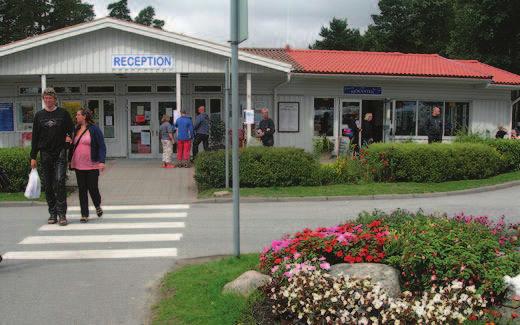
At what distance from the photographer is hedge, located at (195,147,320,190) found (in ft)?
47.2

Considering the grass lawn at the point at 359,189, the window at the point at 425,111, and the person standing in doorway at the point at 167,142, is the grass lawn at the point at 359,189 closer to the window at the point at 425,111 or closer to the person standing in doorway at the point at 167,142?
the person standing in doorway at the point at 167,142

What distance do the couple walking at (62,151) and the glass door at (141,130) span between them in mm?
12530

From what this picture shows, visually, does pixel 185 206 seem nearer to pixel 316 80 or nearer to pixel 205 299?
pixel 205 299

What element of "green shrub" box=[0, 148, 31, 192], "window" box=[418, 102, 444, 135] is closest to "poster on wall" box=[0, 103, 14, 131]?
"green shrub" box=[0, 148, 31, 192]

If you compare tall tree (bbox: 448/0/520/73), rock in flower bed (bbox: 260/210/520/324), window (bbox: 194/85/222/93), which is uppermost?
tall tree (bbox: 448/0/520/73)

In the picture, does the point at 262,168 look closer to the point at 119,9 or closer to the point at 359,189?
the point at 359,189

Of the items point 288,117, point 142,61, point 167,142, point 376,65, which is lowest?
point 167,142

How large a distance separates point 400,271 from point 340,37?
203 ft

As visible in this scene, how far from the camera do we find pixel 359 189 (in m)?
14.2

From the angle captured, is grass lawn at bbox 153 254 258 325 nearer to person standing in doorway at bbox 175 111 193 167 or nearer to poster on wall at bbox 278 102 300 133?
person standing in doorway at bbox 175 111 193 167

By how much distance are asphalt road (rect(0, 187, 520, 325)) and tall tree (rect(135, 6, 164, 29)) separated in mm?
60633

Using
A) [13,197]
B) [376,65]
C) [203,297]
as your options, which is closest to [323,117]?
[376,65]

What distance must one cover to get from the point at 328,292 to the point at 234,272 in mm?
1894

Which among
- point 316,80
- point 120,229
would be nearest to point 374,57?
point 316,80
